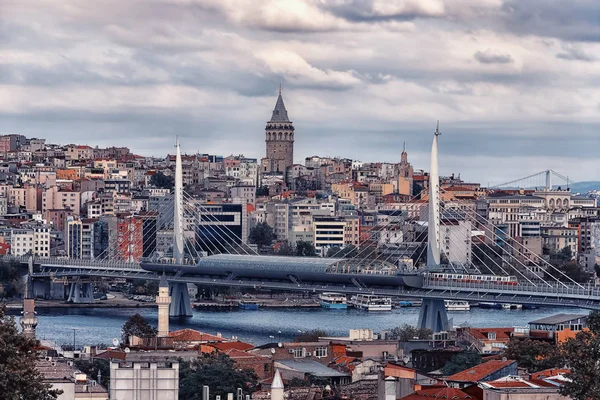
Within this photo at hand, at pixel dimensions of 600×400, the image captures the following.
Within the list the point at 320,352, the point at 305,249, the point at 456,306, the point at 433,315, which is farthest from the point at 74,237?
the point at 320,352

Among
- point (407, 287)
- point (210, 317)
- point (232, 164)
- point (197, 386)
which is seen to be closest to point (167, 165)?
point (232, 164)

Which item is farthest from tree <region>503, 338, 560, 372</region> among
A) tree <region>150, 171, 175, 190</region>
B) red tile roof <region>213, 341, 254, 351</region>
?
tree <region>150, 171, 175, 190</region>

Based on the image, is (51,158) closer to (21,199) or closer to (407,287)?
(21,199)

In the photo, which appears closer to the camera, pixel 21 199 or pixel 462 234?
pixel 462 234

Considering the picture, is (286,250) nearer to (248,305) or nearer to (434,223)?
(248,305)

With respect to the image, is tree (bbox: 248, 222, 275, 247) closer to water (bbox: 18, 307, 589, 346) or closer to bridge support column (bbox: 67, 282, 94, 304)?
bridge support column (bbox: 67, 282, 94, 304)

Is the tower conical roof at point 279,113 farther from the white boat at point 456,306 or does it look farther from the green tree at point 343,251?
the white boat at point 456,306
